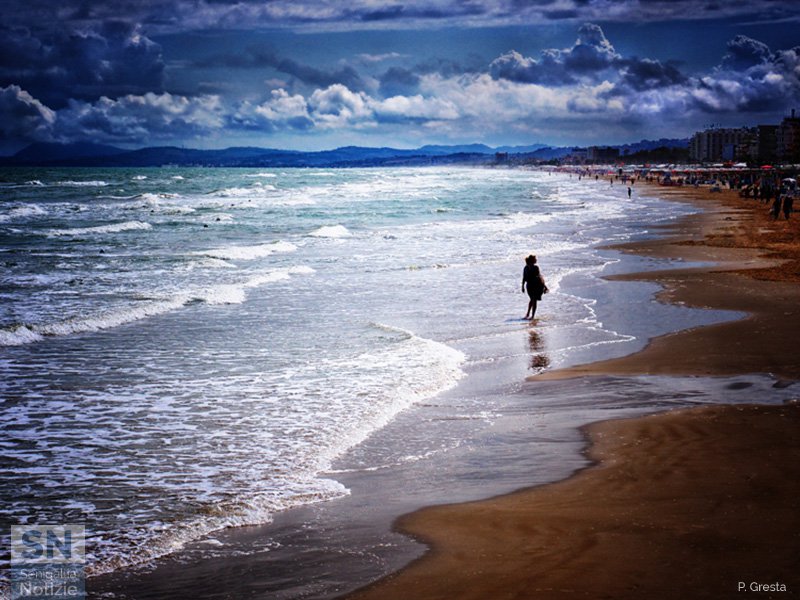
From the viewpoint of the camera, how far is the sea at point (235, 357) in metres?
7.72

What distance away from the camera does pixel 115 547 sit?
21.4 ft

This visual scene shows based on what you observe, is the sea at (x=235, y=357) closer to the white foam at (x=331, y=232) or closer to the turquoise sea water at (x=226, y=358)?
the turquoise sea water at (x=226, y=358)

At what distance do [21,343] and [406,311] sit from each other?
782cm

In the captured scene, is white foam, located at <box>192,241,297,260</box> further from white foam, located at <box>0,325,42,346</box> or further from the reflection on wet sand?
the reflection on wet sand

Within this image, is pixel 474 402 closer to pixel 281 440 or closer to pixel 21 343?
pixel 281 440

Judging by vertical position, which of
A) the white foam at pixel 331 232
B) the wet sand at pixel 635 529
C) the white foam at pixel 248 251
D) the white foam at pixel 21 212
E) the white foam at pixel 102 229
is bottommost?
the wet sand at pixel 635 529

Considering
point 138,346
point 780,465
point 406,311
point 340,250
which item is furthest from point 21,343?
point 340,250

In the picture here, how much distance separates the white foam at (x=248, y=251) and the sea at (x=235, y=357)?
0.13 m

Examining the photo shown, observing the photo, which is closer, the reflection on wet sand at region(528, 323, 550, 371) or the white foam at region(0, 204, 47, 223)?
the reflection on wet sand at region(528, 323, 550, 371)

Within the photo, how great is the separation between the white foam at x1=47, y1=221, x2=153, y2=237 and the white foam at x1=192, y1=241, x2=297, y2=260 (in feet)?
38.7

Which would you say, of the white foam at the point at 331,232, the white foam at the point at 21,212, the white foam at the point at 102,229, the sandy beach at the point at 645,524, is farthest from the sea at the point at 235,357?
the white foam at the point at 21,212

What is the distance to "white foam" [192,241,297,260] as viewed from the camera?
101 ft

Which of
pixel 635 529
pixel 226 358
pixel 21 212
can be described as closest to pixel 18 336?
pixel 226 358

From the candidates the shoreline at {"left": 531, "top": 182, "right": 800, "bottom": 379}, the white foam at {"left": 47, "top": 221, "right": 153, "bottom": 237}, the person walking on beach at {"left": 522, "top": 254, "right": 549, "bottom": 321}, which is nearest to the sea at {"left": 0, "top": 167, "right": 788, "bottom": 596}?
the person walking on beach at {"left": 522, "top": 254, "right": 549, "bottom": 321}
